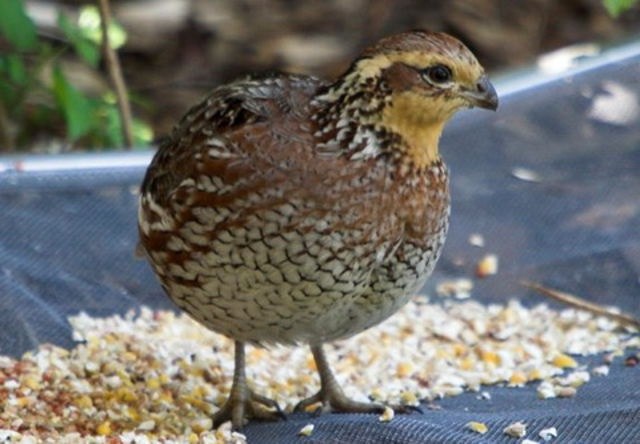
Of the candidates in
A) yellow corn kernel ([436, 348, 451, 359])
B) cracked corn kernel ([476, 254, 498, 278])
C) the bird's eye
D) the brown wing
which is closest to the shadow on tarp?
cracked corn kernel ([476, 254, 498, 278])

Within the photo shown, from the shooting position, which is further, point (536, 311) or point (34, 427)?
point (536, 311)

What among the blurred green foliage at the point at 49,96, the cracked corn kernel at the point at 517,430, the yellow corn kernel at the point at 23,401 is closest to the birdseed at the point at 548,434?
the cracked corn kernel at the point at 517,430

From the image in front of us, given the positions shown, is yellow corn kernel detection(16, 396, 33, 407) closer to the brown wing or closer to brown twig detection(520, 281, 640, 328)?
the brown wing

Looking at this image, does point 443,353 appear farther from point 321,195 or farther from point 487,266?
point 321,195

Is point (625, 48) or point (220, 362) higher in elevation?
point (625, 48)

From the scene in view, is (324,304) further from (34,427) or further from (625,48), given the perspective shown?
(625,48)

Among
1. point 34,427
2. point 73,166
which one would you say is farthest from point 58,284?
point 34,427

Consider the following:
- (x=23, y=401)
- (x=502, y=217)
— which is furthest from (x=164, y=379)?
(x=502, y=217)
